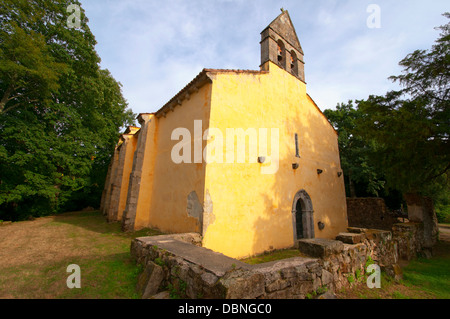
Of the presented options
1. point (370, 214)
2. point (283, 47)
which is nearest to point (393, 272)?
point (370, 214)

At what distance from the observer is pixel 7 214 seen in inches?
484

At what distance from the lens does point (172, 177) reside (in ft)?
28.8

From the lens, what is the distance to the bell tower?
978 cm

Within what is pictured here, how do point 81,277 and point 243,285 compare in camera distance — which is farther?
point 81,277

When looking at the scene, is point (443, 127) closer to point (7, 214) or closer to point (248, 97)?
point (248, 97)

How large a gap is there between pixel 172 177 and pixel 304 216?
681 cm

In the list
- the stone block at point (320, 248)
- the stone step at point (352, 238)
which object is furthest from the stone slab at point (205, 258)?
the stone step at point (352, 238)

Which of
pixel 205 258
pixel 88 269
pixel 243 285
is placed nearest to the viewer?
pixel 243 285

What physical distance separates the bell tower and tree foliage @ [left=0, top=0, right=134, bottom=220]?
34.8 ft

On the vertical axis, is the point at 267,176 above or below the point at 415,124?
below

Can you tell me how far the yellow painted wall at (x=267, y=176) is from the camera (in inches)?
267

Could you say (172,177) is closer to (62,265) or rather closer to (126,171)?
(62,265)

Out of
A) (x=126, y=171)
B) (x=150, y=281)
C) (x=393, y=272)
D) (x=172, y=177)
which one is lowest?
(x=393, y=272)
